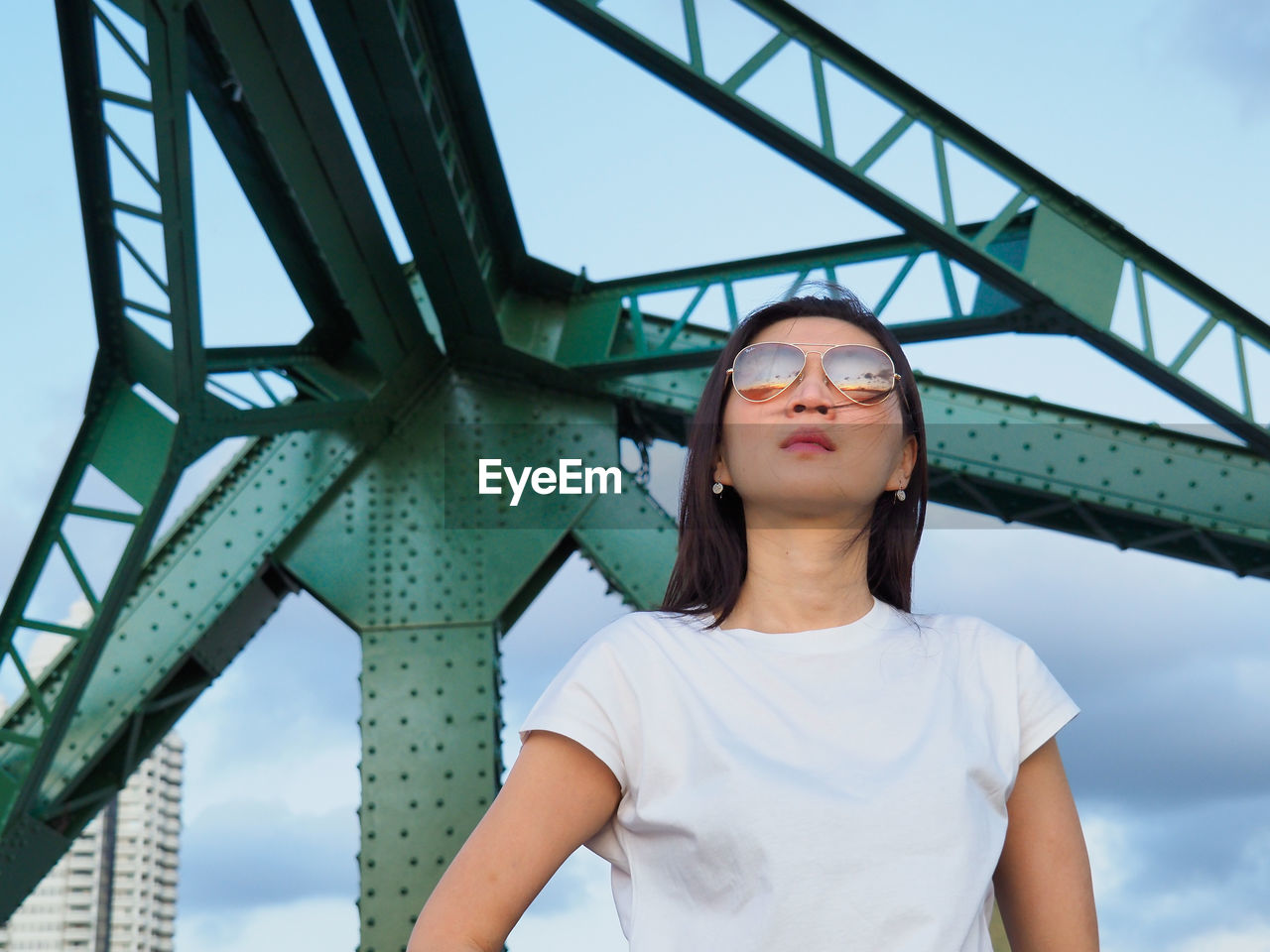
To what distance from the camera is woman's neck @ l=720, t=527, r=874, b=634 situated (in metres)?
1.90

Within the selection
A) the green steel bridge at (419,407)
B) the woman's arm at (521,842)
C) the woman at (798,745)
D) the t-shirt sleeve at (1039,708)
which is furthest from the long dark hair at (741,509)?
the green steel bridge at (419,407)

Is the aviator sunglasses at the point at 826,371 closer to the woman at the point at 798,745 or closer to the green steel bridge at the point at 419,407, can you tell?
the woman at the point at 798,745

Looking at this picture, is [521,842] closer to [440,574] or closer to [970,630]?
[970,630]

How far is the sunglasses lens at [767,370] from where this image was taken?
194 centimetres

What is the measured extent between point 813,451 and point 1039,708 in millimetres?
444

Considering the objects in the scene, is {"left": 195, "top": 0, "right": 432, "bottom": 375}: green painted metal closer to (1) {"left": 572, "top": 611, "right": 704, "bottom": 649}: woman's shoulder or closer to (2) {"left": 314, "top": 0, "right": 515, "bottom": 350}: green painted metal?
(2) {"left": 314, "top": 0, "right": 515, "bottom": 350}: green painted metal

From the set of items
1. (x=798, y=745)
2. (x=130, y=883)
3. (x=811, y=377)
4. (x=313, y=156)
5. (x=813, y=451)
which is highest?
(x=130, y=883)

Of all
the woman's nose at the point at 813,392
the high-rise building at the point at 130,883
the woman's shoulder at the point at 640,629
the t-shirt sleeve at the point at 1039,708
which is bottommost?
the t-shirt sleeve at the point at 1039,708

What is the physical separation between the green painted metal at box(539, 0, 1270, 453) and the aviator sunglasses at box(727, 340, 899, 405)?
15.3 feet

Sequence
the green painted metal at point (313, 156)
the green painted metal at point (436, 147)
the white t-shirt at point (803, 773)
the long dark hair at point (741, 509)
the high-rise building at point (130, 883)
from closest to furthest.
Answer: the white t-shirt at point (803, 773)
the long dark hair at point (741, 509)
the green painted metal at point (313, 156)
the green painted metal at point (436, 147)
the high-rise building at point (130, 883)

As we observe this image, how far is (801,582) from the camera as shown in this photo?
1.92 m

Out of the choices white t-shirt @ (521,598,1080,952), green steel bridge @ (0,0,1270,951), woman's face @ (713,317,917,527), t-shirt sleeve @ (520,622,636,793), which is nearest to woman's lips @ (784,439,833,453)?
Answer: woman's face @ (713,317,917,527)

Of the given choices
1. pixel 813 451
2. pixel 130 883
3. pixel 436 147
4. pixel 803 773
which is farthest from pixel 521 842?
pixel 130 883

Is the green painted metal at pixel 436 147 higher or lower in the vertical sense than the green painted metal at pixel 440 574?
higher
